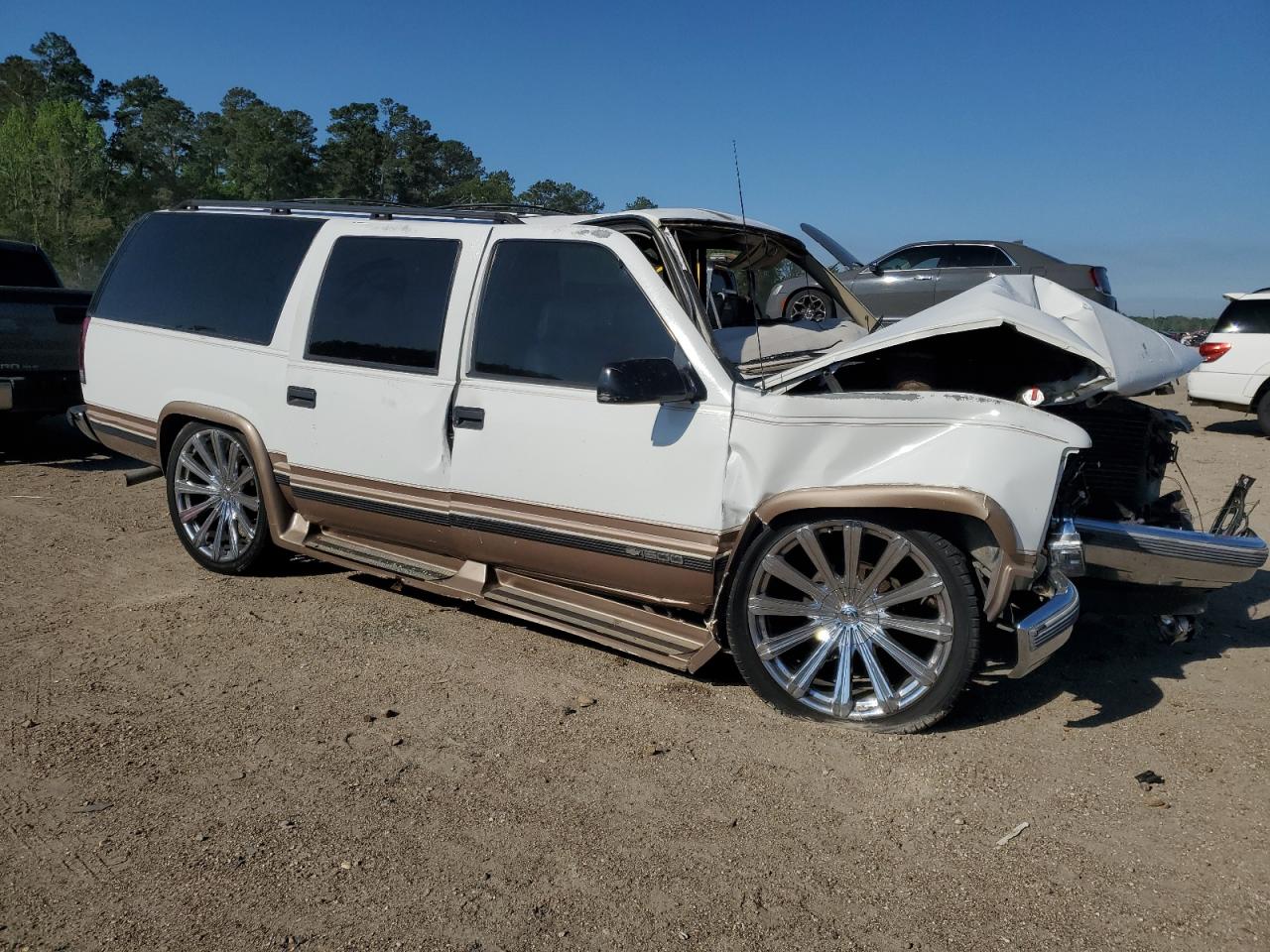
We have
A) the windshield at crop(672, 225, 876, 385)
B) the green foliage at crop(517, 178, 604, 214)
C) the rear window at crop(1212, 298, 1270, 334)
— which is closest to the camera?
the windshield at crop(672, 225, 876, 385)

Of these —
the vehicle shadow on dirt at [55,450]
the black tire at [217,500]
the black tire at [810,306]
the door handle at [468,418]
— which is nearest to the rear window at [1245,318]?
the black tire at [810,306]

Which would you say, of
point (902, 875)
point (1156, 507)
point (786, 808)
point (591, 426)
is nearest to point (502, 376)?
point (591, 426)

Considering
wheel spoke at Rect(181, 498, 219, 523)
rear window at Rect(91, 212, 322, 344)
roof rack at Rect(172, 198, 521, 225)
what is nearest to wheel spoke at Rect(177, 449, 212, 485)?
wheel spoke at Rect(181, 498, 219, 523)

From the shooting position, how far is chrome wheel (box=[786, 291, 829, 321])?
6211 millimetres

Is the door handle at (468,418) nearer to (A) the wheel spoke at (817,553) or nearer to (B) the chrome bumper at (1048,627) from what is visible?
(A) the wheel spoke at (817,553)

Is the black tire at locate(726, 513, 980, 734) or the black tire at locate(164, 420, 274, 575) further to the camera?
the black tire at locate(164, 420, 274, 575)

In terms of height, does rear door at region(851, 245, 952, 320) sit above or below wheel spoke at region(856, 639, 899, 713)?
above

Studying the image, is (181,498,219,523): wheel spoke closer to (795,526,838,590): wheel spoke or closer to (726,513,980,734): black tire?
(726,513,980,734): black tire

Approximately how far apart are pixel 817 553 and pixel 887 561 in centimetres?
26

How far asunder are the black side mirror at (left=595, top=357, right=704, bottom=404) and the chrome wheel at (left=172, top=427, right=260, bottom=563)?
8.25ft

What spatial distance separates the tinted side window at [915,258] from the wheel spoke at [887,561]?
1250cm

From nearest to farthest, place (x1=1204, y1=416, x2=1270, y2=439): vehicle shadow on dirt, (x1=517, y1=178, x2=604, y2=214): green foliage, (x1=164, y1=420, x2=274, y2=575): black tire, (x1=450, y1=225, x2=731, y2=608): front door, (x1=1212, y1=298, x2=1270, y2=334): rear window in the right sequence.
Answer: (x1=450, y1=225, x2=731, y2=608): front door
(x1=164, y1=420, x2=274, y2=575): black tire
(x1=1212, y1=298, x2=1270, y2=334): rear window
(x1=1204, y1=416, x2=1270, y2=439): vehicle shadow on dirt
(x1=517, y1=178, x2=604, y2=214): green foliage

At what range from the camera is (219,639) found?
4582 mm

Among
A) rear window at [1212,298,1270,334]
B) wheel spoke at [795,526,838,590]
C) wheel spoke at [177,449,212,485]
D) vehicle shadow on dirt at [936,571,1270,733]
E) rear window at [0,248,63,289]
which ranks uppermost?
Result: rear window at [1212,298,1270,334]
